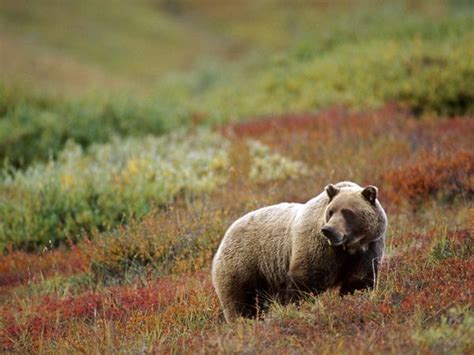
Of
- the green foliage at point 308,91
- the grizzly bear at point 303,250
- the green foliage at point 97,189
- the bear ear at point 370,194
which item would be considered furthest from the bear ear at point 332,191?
the green foliage at point 308,91

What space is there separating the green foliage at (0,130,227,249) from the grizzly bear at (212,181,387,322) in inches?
122

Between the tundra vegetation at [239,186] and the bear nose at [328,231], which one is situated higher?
the bear nose at [328,231]

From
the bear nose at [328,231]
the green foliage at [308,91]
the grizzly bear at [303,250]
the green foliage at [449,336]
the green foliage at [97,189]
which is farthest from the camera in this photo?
the green foliage at [308,91]

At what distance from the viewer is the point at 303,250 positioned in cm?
550

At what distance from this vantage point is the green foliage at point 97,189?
10336 mm

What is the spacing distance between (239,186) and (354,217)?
6.68 m

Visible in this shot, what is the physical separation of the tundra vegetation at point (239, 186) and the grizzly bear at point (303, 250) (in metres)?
0.23

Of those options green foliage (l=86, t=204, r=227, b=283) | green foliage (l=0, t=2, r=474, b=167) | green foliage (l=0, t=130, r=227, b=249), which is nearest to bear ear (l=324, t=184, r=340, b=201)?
green foliage (l=86, t=204, r=227, b=283)

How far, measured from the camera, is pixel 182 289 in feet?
23.0

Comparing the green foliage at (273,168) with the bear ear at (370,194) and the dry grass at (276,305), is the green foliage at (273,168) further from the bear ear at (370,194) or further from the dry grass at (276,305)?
the bear ear at (370,194)

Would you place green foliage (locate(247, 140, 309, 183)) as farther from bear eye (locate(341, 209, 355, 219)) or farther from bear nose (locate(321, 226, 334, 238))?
bear nose (locate(321, 226, 334, 238))

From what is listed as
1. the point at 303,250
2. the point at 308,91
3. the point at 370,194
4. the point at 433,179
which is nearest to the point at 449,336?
the point at 370,194

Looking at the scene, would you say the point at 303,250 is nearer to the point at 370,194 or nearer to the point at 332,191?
the point at 332,191

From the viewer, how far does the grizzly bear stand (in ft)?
17.2
